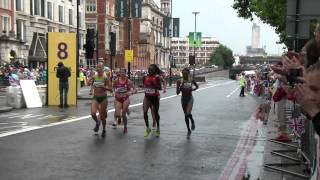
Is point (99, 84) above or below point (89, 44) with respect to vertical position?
below

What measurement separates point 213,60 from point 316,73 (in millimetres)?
169461

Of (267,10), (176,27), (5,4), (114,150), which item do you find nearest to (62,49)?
(267,10)

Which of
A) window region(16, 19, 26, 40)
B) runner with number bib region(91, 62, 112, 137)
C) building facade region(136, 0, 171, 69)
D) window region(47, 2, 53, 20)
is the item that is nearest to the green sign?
window region(47, 2, 53, 20)

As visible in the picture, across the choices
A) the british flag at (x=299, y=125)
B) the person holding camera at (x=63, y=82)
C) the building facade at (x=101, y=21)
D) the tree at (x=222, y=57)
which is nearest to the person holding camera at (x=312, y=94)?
the british flag at (x=299, y=125)

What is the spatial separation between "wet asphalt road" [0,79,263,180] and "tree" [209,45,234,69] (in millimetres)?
153581

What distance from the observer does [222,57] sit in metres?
171

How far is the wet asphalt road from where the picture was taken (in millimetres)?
8547

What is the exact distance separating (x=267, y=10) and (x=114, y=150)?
691 inches

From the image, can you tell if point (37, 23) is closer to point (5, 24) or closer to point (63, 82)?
point (5, 24)

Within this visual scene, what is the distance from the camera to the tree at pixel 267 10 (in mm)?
24836

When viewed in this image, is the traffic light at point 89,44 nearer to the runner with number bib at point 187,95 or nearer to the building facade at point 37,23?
the runner with number bib at point 187,95

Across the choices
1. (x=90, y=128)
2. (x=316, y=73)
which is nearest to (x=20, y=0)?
(x=90, y=128)

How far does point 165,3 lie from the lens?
498 feet

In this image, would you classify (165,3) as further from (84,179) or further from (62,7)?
(84,179)
